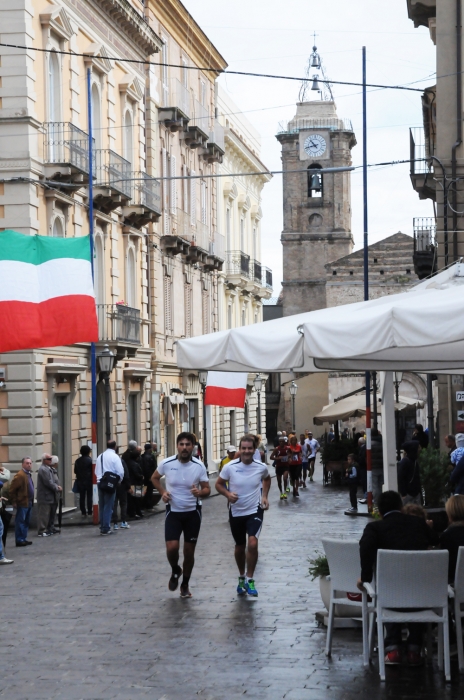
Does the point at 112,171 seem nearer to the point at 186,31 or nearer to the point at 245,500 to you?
the point at 186,31

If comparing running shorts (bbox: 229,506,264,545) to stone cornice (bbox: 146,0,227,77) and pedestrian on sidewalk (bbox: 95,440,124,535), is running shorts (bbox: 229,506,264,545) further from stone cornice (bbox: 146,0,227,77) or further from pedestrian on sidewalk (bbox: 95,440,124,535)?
stone cornice (bbox: 146,0,227,77)

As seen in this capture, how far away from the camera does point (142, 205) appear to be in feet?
110

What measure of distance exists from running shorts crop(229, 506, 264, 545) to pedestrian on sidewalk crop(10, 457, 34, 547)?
7774 mm

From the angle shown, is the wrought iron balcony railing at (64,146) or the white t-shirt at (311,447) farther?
the white t-shirt at (311,447)

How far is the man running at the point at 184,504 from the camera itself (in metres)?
12.8

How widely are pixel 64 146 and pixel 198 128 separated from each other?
16662 millimetres

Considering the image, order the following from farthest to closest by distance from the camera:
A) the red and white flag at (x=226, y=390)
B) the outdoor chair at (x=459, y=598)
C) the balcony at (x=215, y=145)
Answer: the balcony at (x=215, y=145), the red and white flag at (x=226, y=390), the outdoor chair at (x=459, y=598)

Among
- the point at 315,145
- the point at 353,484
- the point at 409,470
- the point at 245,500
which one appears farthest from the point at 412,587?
the point at 315,145

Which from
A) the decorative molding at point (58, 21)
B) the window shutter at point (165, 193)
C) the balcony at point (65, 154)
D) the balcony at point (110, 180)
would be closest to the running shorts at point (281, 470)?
the balcony at point (110, 180)

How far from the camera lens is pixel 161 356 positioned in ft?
126

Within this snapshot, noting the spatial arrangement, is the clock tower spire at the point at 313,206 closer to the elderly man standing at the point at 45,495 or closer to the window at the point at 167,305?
the window at the point at 167,305

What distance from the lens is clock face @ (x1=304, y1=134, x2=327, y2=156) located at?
82.9 m

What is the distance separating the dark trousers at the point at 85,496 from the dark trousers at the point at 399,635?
54.2ft

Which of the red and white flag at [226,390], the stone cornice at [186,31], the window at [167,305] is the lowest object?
the red and white flag at [226,390]
